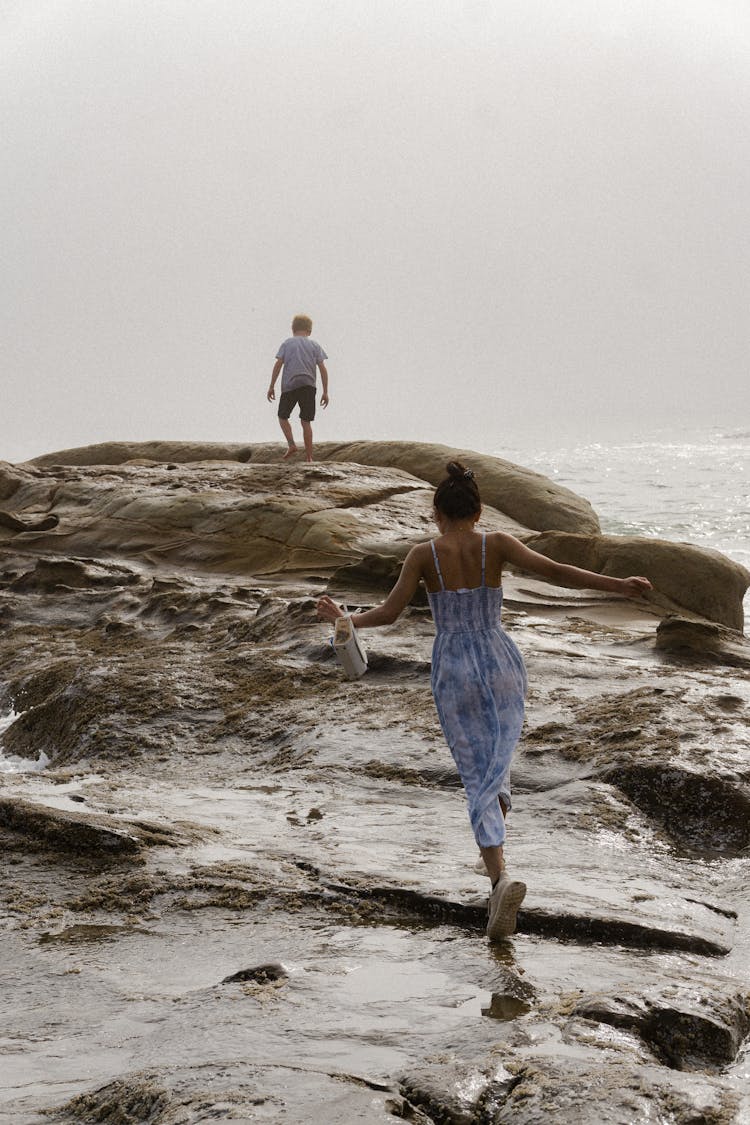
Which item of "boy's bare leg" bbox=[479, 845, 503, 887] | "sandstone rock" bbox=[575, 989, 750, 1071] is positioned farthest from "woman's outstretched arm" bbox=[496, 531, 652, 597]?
"sandstone rock" bbox=[575, 989, 750, 1071]

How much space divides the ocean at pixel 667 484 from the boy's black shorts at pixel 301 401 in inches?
185

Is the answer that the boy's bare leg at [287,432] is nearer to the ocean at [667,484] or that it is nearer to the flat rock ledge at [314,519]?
the flat rock ledge at [314,519]

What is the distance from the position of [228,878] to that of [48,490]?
12232 mm

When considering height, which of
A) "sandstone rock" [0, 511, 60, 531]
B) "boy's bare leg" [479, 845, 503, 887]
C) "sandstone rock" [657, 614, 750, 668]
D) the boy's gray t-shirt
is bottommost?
"boy's bare leg" [479, 845, 503, 887]

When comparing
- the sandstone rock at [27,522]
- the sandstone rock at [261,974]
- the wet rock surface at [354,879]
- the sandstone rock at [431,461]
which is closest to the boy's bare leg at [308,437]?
the sandstone rock at [431,461]

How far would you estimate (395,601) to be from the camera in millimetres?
4543

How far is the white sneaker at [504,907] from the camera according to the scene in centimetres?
406

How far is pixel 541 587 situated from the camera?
34.3 ft

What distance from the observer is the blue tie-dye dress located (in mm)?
4469

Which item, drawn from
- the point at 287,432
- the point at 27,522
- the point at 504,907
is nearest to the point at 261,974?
the point at 504,907

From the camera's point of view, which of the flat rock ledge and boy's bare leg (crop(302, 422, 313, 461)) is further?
boy's bare leg (crop(302, 422, 313, 461))

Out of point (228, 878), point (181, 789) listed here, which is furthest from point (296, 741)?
point (228, 878)

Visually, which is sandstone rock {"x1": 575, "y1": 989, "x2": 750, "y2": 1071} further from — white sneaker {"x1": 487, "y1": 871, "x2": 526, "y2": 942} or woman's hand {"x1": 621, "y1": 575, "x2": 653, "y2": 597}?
woman's hand {"x1": 621, "y1": 575, "x2": 653, "y2": 597}

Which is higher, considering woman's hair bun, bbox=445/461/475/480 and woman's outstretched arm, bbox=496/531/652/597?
woman's hair bun, bbox=445/461/475/480
